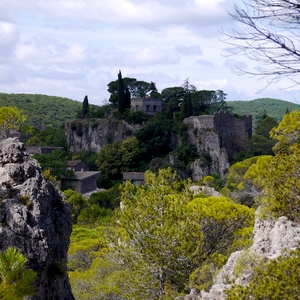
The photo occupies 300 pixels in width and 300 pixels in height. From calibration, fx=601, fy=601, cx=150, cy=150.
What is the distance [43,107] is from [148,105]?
55362 millimetres

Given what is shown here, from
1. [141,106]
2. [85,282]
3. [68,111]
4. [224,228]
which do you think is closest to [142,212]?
[224,228]

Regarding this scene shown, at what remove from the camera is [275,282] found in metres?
9.10

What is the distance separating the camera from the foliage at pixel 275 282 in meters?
8.98

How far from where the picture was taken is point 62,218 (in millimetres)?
13875

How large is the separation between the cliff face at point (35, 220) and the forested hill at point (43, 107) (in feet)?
266

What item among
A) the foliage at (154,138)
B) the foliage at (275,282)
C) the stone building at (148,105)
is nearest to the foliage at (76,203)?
the foliage at (154,138)

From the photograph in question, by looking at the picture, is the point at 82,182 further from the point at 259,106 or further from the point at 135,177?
the point at 259,106

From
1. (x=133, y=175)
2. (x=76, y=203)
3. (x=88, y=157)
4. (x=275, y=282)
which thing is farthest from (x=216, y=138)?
(x=275, y=282)

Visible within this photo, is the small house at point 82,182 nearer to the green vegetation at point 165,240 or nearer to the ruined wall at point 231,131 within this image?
the ruined wall at point 231,131

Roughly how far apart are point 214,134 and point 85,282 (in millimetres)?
34381

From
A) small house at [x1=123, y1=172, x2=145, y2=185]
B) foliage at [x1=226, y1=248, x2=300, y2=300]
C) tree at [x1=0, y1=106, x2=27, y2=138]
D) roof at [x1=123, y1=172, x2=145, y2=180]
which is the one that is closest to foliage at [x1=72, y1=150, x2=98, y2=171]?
roof at [x1=123, y1=172, x2=145, y2=180]

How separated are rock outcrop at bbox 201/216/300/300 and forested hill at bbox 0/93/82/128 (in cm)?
8420

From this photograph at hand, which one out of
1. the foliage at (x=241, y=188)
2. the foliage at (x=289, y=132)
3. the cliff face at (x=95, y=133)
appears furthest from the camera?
the cliff face at (x=95, y=133)

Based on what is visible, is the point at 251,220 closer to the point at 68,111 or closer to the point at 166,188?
the point at 166,188
